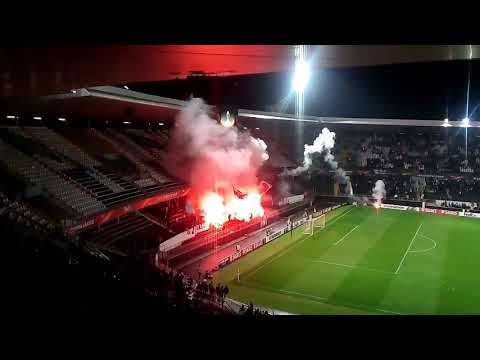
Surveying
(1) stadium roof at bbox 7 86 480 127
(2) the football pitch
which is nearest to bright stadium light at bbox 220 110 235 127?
(1) stadium roof at bbox 7 86 480 127

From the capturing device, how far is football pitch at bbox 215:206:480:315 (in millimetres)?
13648

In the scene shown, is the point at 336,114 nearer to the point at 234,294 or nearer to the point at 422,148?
the point at 422,148

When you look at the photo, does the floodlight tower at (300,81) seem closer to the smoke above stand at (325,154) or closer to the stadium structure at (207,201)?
the stadium structure at (207,201)

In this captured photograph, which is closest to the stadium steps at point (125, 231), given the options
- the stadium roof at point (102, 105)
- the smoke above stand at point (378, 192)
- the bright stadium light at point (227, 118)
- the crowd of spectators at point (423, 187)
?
the stadium roof at point (102, 105)

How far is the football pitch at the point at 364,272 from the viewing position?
13.6 metres

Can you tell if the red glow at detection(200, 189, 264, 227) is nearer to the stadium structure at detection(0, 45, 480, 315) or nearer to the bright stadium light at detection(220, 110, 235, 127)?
the stadium structure at detection(0, 45, 480, 315)

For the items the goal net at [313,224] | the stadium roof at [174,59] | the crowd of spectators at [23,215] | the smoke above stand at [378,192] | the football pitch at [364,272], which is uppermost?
the stadium roof at [174,59]

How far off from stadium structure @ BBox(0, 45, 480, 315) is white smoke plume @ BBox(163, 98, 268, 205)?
0.34 feet

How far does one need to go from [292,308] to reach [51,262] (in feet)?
27.5

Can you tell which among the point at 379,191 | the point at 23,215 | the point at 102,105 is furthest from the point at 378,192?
the point at 23,215

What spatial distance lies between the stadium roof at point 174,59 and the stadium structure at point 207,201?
4 centimetres

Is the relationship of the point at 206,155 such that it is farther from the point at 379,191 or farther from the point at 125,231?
the point at 379,191

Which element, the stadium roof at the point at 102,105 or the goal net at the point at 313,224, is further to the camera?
the goal net at the point at 313,224

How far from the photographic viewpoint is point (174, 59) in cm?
633
